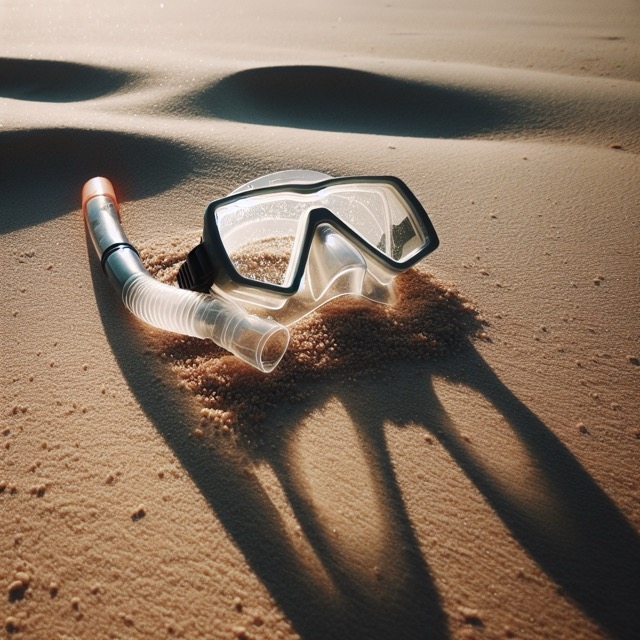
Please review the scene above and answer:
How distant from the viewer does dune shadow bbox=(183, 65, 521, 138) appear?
2.91m

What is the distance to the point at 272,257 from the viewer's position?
5.71 feet

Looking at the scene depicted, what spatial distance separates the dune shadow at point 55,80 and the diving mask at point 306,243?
197cm

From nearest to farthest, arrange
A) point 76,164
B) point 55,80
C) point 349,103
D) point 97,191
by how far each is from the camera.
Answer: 1. point 97,191
2. point 76,164
3. point 349,103
4. point 55,80

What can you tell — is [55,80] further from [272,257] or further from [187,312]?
[187,312]

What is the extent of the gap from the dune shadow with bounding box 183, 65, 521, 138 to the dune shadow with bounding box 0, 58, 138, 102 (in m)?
0.65

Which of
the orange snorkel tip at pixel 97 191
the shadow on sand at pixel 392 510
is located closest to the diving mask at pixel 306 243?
the shadow on sand at pixel 392 510

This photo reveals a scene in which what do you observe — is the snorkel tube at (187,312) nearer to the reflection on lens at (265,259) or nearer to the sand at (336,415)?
the sand at (336,415)

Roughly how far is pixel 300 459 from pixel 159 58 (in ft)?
11.0

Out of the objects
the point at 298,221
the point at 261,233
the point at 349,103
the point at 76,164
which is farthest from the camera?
the point at 349,103

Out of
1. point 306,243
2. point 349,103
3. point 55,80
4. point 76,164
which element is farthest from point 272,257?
point 55,80

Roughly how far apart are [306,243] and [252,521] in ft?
2.47

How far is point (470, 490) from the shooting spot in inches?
44.3

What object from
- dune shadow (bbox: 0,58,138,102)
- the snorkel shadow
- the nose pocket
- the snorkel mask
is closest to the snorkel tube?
the snorkel mask

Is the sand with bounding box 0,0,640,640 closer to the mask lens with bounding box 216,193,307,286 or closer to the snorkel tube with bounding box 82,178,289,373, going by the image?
the snorkel tube with bounding box 82,178,289,373
